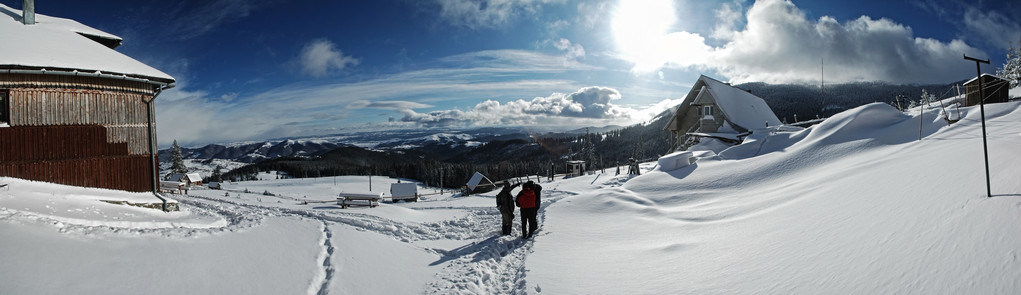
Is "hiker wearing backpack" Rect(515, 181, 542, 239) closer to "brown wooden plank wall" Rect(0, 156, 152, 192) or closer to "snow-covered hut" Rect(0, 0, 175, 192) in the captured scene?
"snow-covered hut" Rect(0, 0, 175, 192)

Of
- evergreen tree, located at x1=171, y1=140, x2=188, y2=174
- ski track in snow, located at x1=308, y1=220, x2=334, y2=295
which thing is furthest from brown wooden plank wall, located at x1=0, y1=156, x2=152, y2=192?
evergreen tree, located at x1=171, y1=140, x2=188, y2=174

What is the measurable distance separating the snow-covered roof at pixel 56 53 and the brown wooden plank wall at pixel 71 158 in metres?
1.81

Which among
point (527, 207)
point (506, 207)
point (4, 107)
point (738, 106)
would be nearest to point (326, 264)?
point (506, 207)

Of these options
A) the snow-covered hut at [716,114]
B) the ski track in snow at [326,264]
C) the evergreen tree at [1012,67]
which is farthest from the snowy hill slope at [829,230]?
the evergreen tree at [1012,67]

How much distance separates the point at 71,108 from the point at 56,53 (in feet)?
5.10

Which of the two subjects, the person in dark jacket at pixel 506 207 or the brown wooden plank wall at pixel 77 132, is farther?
the brown wooden plank wall at pixel 77 132

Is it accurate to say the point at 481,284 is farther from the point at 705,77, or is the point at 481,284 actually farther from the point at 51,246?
the point at 705,77

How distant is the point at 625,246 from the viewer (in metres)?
8.34

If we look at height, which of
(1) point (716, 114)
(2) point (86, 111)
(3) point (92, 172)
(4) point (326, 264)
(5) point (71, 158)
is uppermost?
(1) point (716, 114)

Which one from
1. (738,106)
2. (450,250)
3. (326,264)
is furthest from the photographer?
(738,106)

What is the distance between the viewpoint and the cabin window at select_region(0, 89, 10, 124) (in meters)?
10.6

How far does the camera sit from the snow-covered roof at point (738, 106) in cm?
3095

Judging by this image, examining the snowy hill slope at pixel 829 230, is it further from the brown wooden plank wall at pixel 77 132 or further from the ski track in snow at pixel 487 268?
the brown wooden plank wall at pixel 77 132

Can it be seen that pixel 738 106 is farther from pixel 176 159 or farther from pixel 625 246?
pixel 176 159
